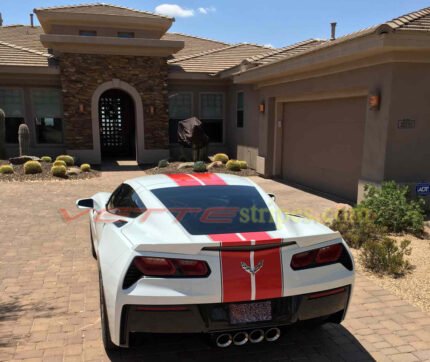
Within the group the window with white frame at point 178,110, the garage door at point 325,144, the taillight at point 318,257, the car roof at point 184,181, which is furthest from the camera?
the window with white frame at point 178,110

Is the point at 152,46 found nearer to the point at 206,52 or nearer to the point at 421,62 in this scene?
the point at 206,52

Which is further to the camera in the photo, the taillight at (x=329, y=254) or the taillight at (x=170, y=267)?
the taillight at (x=329, y=254)

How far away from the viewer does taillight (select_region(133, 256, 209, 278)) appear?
261 cm

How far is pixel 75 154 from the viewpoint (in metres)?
15.8

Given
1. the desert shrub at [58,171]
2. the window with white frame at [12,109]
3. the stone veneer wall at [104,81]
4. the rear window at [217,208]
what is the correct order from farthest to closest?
the window with white frame at [12,109], the stone veneer wall at [104,81], the desert shrub at [58,171], the rear window at [217,208]

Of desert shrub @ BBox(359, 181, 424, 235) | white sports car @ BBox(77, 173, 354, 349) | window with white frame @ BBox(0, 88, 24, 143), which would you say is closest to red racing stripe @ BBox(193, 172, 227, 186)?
white sports car @ BBox(77, 173, 354, 349)

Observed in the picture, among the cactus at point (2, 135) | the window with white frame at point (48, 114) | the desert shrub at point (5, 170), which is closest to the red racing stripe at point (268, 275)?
the desert shrub at point (5, 170)

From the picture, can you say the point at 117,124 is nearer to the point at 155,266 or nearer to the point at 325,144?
the point at 325,144

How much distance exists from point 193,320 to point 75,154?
14423mm

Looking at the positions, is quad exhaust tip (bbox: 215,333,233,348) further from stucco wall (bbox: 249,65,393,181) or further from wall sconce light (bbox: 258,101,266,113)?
wall sconce light (bbox: 258,101,266,113)

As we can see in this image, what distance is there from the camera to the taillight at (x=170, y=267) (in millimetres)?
2605

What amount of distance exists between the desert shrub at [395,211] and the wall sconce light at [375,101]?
5.62ft

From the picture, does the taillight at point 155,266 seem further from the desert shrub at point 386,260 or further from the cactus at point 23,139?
the cactus at point 23,139

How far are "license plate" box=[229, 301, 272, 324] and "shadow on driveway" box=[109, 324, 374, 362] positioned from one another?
477 mm
